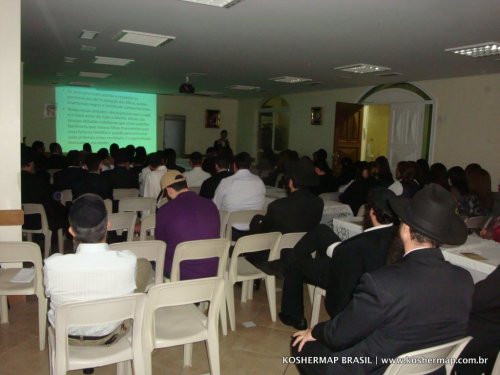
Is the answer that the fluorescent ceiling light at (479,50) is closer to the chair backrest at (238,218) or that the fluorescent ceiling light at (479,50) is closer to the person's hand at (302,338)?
the chair backrest at (238,218)

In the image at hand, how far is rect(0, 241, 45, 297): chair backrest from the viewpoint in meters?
2.55

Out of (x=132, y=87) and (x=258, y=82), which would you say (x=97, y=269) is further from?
(x=132, y=87)

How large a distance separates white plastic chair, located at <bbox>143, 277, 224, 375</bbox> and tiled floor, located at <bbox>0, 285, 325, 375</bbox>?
43 cm

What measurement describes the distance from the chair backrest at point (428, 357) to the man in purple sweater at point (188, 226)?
1.63m

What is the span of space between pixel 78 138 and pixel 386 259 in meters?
10.3

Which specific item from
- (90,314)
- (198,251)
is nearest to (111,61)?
(198,251)

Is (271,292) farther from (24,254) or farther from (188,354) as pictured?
(24,254)

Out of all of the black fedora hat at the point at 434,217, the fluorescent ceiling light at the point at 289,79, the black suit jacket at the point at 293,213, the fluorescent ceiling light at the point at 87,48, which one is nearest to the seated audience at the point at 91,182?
the fluorescent ceiling light at the point at 87,48

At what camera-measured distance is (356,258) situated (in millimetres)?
2225

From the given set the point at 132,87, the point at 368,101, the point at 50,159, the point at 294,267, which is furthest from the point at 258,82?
the point at 294,267

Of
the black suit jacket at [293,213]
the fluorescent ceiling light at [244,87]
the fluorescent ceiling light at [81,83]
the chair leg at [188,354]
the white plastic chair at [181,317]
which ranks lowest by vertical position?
the chair leg at [188,354]

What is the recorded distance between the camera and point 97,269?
1.87 meters

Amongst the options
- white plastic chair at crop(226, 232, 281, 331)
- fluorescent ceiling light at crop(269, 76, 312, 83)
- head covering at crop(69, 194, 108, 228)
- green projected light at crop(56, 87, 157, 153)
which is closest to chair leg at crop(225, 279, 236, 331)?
white plastic chair at crop(226, 232, 281, 331)

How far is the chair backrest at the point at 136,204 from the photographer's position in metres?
4.52
